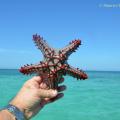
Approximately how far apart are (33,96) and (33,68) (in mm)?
337

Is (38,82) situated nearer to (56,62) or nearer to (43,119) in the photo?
(56,62)

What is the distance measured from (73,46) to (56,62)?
0.24m

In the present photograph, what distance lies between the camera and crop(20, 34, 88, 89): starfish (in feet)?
12.7

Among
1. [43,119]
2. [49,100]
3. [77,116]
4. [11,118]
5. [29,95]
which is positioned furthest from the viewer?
[77,116]

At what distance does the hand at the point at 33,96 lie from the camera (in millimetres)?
3666

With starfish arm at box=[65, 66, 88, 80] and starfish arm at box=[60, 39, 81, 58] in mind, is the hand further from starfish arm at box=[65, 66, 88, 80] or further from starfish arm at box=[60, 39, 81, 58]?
starfish arm at box=[60, 39, 81, 58]

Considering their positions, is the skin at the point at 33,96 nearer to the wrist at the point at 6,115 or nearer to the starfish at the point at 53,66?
the starfish at the point at 53,66

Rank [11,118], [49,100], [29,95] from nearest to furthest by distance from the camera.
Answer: [11,118]
[29,95]
[49,100]

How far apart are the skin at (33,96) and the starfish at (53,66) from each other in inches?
3.2

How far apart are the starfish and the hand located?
81 millimetres

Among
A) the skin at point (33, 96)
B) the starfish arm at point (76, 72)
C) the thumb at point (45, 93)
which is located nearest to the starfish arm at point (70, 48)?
the starfish arm at point (76, 72)

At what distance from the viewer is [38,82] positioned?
3928 mm

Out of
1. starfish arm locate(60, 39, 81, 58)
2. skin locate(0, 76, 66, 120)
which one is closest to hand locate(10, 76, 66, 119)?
skin locate(0, 76, 66, 120)

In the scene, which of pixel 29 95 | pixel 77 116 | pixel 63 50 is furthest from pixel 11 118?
pixel 77 116
